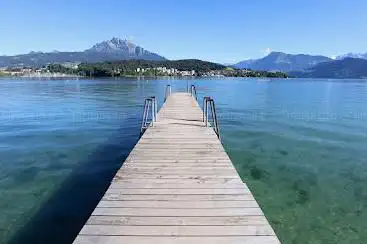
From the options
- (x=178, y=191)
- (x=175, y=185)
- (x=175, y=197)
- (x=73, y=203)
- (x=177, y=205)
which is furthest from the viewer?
(x=73, y=203)

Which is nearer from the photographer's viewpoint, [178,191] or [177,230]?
[177,230]

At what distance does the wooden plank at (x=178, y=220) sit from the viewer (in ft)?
17.8

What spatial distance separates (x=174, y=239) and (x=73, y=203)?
18.7 ft

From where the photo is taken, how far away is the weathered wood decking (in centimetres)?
505

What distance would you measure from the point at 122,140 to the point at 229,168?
36.1 feet

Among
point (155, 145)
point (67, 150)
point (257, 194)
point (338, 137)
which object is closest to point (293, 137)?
point (338, 137)

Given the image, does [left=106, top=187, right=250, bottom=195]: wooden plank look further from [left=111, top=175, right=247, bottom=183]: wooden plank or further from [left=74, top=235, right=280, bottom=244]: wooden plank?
[left=74, top=235, right=280, bottom=244]: wooden plank

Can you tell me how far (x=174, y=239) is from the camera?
4961 mm

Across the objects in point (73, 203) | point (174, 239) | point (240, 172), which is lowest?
point (73, 203)

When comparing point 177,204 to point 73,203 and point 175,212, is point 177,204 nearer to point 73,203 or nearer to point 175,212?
point 175,212

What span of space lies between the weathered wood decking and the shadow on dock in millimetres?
1927

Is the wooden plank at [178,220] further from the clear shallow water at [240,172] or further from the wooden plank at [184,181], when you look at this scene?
the clear shallow water at [240,172]

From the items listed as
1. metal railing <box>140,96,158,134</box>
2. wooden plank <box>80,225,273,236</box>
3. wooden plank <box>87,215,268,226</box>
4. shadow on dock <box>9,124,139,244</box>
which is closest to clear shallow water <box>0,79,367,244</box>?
shadow on dock <box>9,124,139,244</box>

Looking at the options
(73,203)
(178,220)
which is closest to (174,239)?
(178,220)
